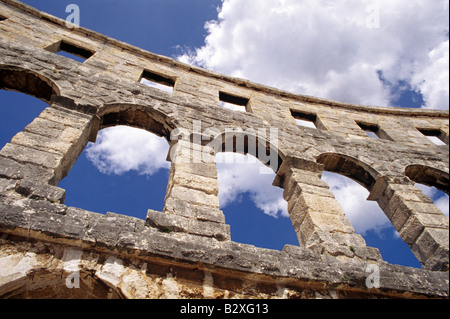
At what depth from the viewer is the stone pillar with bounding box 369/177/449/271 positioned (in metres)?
4.35

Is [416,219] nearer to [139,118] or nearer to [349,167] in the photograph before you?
[349,167]

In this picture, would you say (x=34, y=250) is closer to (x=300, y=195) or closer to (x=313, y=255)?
(x=313, y=255)

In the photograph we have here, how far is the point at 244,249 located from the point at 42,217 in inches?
79.2

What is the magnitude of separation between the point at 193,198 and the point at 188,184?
321 millimetres

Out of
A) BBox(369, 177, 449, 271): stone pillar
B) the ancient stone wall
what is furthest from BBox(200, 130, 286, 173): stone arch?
BBox(369, 177, 449, 271): stone pillar

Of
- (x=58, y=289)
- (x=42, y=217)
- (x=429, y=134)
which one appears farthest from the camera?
(x=429, y=134)

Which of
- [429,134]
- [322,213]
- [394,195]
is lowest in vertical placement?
[322,213]

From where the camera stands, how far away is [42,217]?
2.64 meters

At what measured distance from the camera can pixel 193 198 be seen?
391cm

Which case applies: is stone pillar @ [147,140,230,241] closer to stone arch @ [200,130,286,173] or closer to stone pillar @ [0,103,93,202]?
stone arch @ [200,130,286,173]

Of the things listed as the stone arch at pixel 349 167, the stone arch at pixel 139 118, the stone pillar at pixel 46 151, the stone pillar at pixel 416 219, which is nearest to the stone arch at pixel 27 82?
the stone arch at pixel 139 118

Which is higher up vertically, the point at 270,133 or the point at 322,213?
the point at 270,133

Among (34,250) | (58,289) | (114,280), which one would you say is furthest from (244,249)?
(34,250)

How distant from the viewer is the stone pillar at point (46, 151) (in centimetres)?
312
